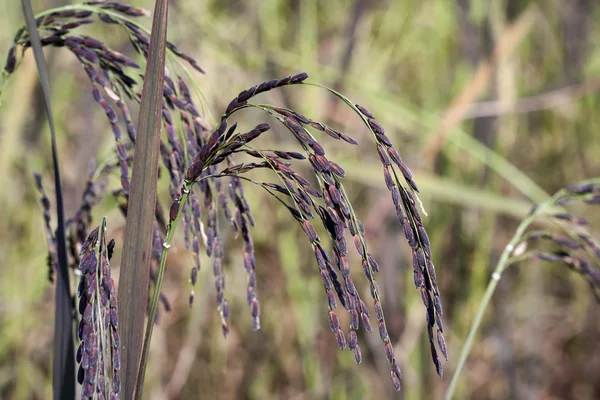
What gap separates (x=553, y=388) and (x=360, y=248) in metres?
1.81

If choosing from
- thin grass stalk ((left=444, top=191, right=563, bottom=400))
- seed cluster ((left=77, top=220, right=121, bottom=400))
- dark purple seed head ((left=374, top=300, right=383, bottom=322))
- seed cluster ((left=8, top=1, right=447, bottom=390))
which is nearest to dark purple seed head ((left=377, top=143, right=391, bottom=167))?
seed cluster ((left=8, top=1, right=447, bottom=390))

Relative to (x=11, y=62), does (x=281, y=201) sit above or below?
below

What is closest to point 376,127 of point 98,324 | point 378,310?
point 378,310

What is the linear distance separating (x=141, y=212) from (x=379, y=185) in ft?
3.65

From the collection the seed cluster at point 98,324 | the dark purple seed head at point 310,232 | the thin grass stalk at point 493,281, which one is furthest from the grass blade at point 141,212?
the thin grass stalk at point 493,281

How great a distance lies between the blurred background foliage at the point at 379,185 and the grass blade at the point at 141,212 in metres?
0.83

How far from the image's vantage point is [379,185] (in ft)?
5.28

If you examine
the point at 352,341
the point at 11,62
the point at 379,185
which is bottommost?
the point at 352,341

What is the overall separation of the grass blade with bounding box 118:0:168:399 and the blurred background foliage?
2.72ft

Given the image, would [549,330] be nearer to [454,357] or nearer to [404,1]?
[454,357]

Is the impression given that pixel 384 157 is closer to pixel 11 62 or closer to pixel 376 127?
pixel 376 127

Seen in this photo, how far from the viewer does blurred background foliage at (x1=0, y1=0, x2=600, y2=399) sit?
1.63 meters

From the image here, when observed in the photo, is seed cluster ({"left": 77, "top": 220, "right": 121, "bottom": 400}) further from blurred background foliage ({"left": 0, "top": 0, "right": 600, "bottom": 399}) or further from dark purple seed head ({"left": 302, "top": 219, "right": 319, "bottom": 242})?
blurred background foliage ({"left": 0, "top": 0, "right": 600, "bottom": 399})

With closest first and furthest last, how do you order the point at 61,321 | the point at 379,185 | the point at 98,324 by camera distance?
the point at 98,324, the point at 61,321, the point at 379,185
